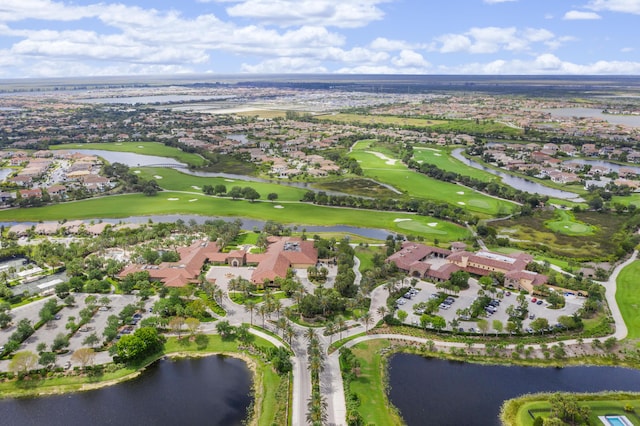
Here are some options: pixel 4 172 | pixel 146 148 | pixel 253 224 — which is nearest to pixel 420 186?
pixel 253 224

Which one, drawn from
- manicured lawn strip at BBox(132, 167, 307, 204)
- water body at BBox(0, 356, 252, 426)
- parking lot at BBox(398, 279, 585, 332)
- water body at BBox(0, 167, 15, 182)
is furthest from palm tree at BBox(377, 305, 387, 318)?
water body at BBox(0, 167, 15, 182)

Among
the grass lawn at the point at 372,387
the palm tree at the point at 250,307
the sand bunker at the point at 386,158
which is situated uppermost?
the sand bunker at the point at 386,158

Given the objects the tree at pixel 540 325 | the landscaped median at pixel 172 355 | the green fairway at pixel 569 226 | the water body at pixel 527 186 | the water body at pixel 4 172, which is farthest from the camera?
the water body at pixel 4 172

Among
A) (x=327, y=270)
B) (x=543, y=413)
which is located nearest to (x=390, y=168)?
(x=327, y=270)

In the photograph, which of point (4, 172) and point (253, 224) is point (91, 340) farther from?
point (4, 172)

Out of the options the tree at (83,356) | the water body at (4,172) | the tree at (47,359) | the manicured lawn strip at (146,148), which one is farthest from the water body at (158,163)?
the tree at (47,359)

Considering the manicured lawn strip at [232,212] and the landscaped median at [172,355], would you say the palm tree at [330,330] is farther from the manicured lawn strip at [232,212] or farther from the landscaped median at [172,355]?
the manicured lawn strip at [232,212]

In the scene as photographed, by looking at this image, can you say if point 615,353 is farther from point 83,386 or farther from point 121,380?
point 83,386
